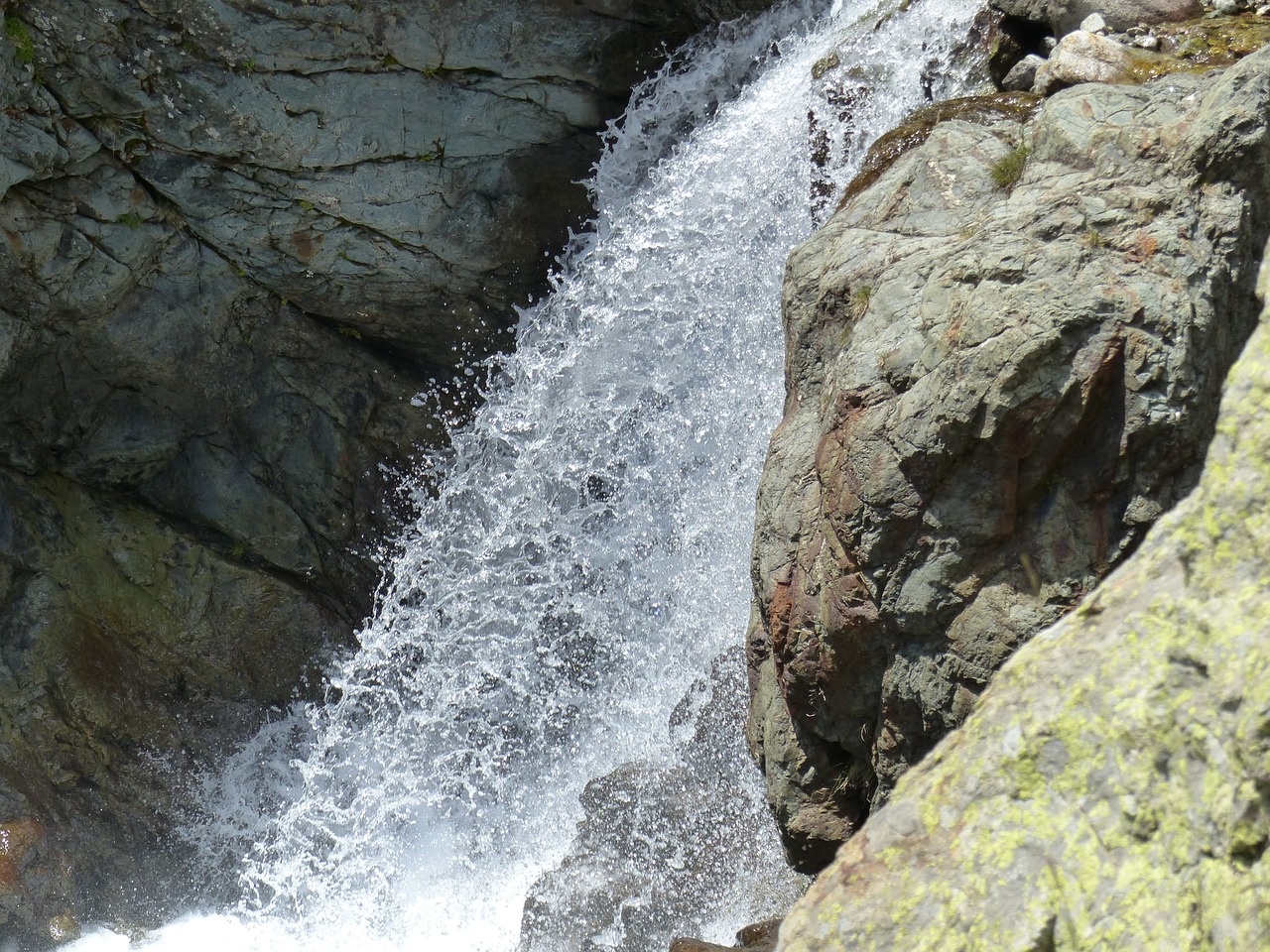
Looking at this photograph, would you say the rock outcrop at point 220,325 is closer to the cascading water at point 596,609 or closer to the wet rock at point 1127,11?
the cascading water at point 596,609

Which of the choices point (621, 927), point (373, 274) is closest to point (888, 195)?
point (621, 927)

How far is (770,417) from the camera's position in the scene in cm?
767

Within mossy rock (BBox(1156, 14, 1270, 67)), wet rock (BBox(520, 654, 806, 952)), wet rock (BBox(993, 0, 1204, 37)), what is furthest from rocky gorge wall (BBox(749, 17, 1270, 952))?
wet rock (BBox(520, 654, 806, 952))

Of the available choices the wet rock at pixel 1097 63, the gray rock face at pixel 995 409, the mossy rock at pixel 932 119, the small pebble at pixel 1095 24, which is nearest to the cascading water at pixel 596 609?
the mossy rock at pixel 932 119

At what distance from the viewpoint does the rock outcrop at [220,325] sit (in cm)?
867

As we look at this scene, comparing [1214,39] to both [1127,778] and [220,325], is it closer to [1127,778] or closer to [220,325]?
[1127,778]

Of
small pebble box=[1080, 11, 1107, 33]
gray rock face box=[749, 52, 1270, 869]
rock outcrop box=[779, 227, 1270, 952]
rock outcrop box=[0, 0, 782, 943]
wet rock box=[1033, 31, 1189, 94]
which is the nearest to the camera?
rock outcrop box=[779, 227, 1270, 952]

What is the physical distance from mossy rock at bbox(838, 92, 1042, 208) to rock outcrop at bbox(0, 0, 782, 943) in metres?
3.30

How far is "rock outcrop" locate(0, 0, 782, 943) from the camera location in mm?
8672

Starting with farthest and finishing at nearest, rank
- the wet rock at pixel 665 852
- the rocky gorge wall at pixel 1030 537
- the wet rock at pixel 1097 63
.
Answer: the wet rock at pixel 665 852 → the wet rock at pixel 1097 63 → the rocky gorge wall at pixel 1030 537

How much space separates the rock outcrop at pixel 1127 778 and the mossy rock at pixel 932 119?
13.6ft

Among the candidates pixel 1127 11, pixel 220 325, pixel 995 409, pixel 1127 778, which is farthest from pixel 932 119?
pixel 220 325

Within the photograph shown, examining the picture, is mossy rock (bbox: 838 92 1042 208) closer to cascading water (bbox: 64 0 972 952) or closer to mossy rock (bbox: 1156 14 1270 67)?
mossy rock (bbox: 1156 14 1270 67)

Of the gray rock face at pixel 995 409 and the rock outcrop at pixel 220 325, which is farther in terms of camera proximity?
the rock outcrop at pixel 220 325
